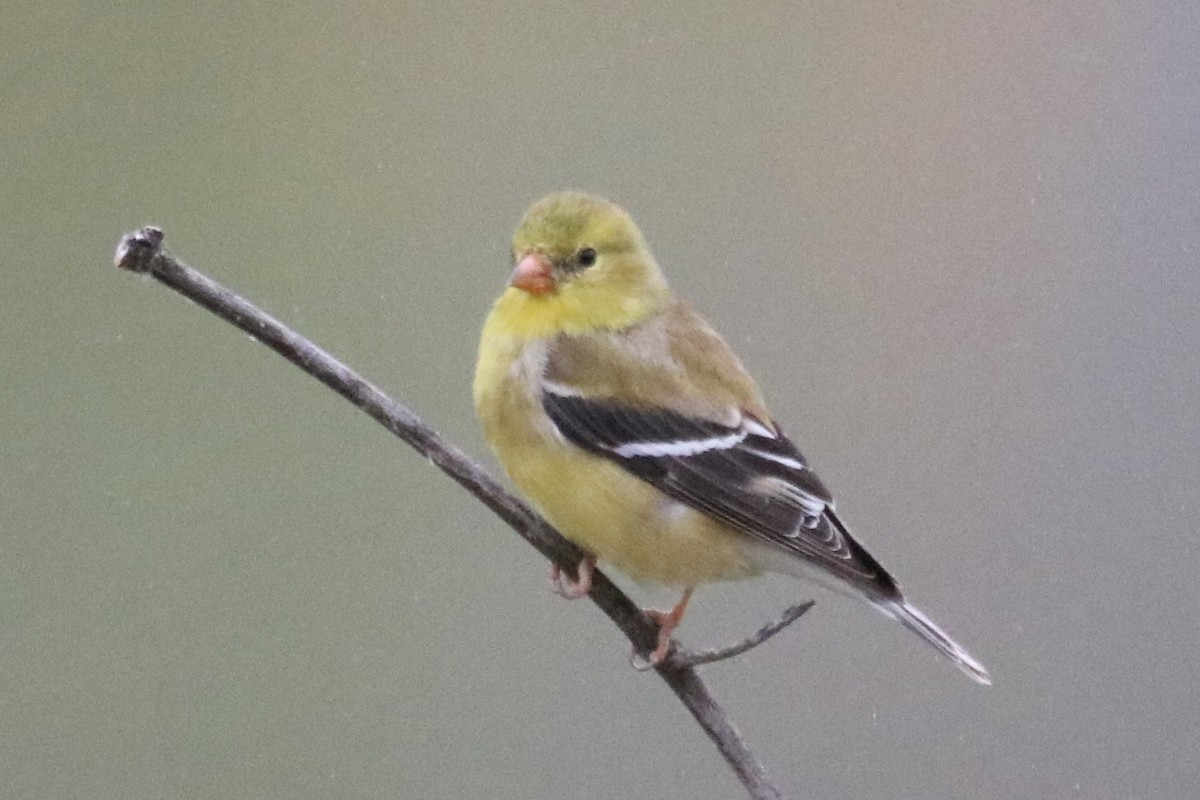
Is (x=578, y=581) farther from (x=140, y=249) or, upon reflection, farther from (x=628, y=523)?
(x=140, y=249)

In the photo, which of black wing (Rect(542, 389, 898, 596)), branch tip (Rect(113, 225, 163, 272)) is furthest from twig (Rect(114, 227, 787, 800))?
black wing (Rect(542, 389, 898, 596))

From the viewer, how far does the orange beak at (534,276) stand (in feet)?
4.40

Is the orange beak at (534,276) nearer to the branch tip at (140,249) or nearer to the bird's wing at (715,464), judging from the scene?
the bird's wing at (715,464)

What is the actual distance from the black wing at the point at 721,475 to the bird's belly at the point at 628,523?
15 millimetres

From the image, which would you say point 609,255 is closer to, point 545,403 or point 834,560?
point 545,403

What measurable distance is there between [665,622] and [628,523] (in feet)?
0.32

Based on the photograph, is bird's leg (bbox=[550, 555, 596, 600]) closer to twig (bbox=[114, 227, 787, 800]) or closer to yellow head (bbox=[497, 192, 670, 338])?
twig (bbox=[114, 227, 787, 800])

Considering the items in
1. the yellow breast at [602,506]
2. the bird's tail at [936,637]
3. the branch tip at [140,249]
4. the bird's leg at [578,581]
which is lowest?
the bird's tail at [936,637]

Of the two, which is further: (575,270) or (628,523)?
(575,270)

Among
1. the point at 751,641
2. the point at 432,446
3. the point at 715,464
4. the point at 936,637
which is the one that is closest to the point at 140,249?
the point at 432,446

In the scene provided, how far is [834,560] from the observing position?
127cm

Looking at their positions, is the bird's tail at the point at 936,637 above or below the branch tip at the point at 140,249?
below

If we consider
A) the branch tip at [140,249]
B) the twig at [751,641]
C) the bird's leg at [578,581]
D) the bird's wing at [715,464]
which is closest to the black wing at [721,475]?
the bird's wing at [715,464]

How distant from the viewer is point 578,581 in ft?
4.15
